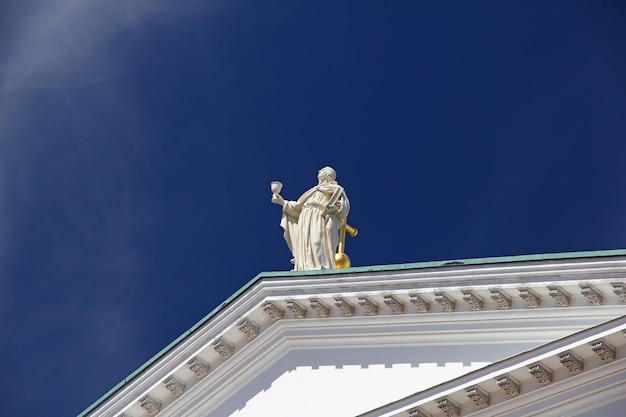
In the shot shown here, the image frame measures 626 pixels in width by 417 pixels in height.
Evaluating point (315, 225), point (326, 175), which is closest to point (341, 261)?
point (315, 225)

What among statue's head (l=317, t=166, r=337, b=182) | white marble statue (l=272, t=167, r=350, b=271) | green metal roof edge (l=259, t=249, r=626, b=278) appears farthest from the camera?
statue's head (l=317, t=166, r=337, b=182)

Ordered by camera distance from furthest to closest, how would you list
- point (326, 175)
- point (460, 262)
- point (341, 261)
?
point (326, 175)
point (341, 261)
point (460, 262)

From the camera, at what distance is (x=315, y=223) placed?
106 ft

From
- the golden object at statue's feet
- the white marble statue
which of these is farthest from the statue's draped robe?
the golden object at statue's feet

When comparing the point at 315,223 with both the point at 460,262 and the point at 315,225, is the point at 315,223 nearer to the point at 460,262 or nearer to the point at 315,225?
the point at 315,225

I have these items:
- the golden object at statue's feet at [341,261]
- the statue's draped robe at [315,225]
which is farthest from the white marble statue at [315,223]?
the golden object at statue's feet at [341,261]

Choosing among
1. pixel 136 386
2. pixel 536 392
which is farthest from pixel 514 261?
pixel 136 386

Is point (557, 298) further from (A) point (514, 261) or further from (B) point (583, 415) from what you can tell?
(B) point (583, 415)

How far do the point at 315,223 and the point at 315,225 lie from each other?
1.7 inches

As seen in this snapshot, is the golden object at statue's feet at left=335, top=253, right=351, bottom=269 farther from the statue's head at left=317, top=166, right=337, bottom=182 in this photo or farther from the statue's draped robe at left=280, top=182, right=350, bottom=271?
the statue's head at left=317, top=166, right=337, bottom=182

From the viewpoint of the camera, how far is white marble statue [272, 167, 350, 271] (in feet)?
106

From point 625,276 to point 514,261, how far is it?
2285mm

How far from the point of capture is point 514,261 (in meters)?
28.0

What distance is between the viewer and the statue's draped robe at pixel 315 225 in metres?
32.2
